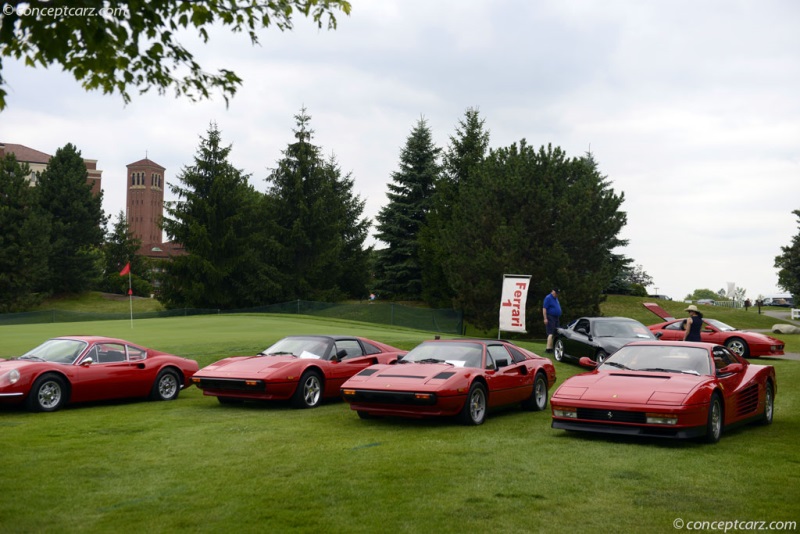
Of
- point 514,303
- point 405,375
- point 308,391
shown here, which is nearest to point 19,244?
point 514,303

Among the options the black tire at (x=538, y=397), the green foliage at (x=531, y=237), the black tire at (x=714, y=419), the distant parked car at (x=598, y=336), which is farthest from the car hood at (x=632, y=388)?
the green foliage at (x=531, y=237)

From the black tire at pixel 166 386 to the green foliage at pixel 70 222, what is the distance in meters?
63.1

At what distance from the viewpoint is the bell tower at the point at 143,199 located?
160 m

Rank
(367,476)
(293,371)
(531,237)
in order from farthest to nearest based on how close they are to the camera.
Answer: (531,237)
(293,371)
(367,476)

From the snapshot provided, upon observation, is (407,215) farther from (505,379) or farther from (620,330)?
(505,379)

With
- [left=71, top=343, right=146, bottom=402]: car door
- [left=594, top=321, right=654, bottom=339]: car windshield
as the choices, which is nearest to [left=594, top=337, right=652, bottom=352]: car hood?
[left=594, top=321, right=654, bottom=339]: car windshield

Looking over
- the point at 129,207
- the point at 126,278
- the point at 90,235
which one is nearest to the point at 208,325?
the point at 90,235

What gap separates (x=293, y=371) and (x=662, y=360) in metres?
5.84

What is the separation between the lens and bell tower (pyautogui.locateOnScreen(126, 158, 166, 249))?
16000 centimetres

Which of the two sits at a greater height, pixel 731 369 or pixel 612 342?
pixel 731 369

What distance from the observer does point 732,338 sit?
24.6 meters

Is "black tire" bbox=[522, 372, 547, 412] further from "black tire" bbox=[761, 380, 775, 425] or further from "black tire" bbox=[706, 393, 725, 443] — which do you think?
"black tire" bbox=[706, 393, 725, 443]

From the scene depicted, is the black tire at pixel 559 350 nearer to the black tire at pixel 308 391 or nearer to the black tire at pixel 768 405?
the black tire at pixel 768 405

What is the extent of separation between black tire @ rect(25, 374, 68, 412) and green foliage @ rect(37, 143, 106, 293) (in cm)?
6427
